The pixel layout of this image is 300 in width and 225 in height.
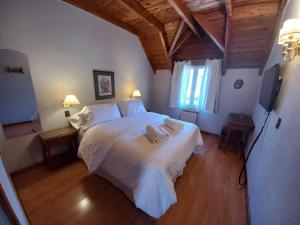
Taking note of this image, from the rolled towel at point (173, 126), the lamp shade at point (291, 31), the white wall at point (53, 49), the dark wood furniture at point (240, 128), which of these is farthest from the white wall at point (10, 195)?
the dark wood furniture at point (240, 128)

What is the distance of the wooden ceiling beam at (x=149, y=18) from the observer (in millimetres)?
2174

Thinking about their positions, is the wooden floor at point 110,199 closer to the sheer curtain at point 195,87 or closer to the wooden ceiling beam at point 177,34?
the sheer curtain at point 195,87

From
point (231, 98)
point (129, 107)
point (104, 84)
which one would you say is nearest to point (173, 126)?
point (129, 107)

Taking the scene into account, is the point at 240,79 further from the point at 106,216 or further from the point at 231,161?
the point at 106,216

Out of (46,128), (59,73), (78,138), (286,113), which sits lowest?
(78,138)

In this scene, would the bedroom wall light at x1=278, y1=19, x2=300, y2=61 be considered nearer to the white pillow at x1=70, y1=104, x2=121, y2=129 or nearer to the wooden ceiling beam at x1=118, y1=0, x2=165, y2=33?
the wooden ceiling beam at x1=118, y1=0, x2=165, y2=33

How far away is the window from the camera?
367 cm

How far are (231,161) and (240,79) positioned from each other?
2.02m

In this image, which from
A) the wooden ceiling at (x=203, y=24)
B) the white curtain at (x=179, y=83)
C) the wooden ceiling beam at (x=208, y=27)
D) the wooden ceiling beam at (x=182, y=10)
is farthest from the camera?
the white curtain at (x=179, y=83)

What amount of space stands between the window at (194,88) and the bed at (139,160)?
180 cm

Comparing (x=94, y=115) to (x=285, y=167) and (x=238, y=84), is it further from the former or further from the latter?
(x=238, y=84)

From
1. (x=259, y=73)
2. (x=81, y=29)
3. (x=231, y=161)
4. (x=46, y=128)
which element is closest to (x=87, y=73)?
(x=81, y=29)

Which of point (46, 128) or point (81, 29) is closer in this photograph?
point (46, 128)

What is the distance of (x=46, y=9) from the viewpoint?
1.93 metres
